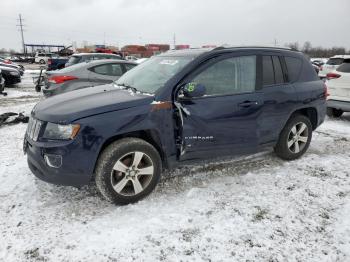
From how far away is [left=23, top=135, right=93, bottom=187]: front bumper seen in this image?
3.16m

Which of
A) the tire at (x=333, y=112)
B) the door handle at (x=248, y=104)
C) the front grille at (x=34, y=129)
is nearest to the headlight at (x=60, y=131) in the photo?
the front grille at (x=34, y=129)

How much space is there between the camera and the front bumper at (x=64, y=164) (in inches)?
124

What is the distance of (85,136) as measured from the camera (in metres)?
3.17

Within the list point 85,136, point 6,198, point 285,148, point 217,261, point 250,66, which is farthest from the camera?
point 285,148

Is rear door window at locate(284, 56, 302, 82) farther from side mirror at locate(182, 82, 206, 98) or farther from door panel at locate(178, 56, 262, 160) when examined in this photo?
side mirror at locate(182, 82, 206, 98)

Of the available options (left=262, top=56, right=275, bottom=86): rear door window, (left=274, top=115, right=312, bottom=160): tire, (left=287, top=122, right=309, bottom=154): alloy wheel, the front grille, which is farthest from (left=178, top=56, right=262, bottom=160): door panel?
the front grille

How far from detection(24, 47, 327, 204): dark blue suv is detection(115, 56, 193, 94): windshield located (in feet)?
0.07

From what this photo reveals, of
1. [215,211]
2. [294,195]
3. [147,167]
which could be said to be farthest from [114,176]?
[294,195]

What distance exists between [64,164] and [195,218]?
1.45 m

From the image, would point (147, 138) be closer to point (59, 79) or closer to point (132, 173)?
point (132, 173)

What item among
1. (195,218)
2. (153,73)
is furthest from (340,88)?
(195,218)

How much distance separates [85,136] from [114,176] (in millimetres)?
580

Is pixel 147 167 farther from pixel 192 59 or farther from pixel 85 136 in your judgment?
pixel 192 59

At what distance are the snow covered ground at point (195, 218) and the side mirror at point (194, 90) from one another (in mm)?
1178
